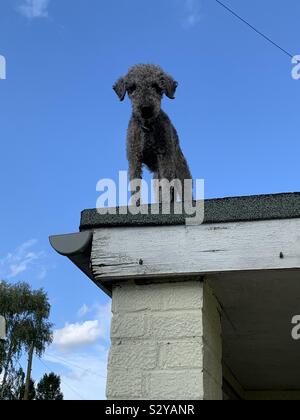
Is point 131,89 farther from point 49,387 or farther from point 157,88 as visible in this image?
point 49,387

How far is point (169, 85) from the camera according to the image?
3.71m

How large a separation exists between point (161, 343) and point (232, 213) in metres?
0.63

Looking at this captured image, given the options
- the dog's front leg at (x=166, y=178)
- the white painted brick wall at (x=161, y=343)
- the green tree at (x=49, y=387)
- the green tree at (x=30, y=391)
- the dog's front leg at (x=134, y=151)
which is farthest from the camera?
the green tree at (x=49, y=387)

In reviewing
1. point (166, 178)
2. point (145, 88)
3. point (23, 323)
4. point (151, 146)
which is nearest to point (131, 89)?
point (145, 88)

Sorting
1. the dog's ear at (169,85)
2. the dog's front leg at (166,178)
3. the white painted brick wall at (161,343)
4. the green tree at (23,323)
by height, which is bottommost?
the white painted brick wall at (161,343)

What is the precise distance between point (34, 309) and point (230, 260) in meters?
27.7

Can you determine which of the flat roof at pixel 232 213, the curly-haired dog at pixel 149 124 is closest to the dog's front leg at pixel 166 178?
the curly-haired dog at pixel 149 124

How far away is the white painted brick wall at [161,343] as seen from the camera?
2.42 m

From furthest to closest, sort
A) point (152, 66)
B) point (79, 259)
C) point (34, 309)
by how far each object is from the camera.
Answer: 1. point (34, 309)
2. point (152, 66)
3. point (79, 259)

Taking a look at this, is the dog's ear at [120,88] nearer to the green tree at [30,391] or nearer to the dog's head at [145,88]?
the dog's head at [145,88]

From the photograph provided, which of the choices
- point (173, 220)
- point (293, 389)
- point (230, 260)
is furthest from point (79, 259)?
point (293, 389)

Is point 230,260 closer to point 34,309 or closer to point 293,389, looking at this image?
point 293,389

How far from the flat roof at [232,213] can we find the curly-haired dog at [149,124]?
3.04 feet
